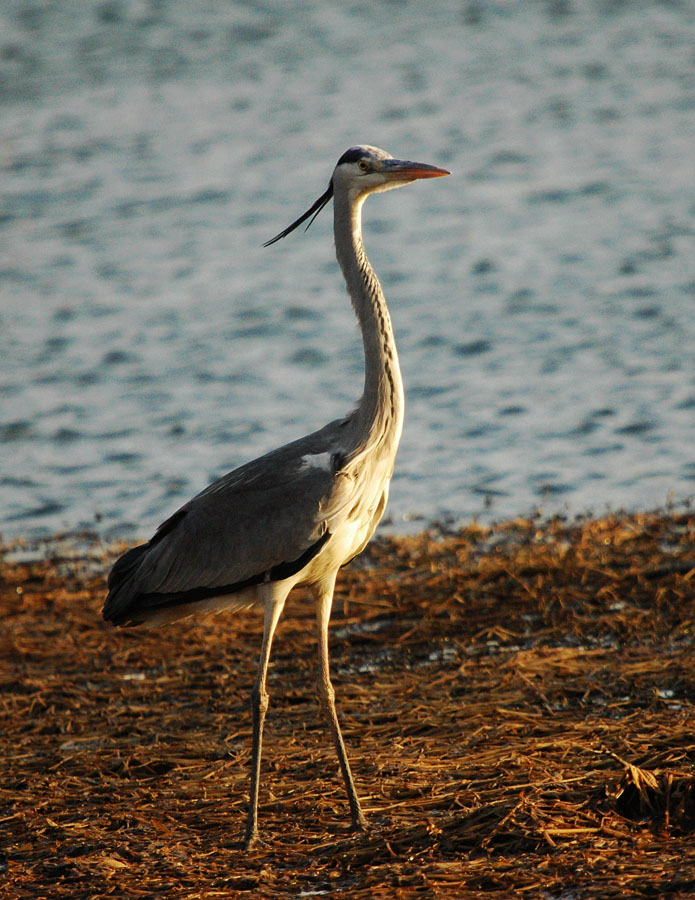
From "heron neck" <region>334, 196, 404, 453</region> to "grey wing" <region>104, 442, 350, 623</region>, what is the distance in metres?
0.25

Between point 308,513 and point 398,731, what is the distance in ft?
4.00

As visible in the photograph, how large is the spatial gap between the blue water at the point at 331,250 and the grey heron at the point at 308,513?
151 inches

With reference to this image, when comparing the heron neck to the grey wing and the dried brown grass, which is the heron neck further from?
the dried brown grass

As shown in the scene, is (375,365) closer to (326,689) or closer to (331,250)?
(326,689)

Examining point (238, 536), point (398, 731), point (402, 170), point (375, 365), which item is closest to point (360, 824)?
point (398, 731)

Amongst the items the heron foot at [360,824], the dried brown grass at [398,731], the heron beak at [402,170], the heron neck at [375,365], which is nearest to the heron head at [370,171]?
the heron beak at [402,170]

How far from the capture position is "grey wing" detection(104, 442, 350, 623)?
18.2 feet

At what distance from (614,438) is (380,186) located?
18.4 ft

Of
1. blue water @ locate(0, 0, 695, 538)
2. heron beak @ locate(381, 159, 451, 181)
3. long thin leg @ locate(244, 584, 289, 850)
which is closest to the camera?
long thin leg @ locate(244, 584, 289, 850)

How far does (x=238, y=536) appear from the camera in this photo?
5832 mm

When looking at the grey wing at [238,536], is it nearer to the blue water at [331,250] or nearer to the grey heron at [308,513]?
the grey heron at [308,513]

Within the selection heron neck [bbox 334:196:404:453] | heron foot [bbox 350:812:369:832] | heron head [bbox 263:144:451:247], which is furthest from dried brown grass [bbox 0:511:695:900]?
heron head [bbox 263:144:451:247]

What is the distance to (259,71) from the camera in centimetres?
2359

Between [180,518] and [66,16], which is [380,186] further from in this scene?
[66,16]
